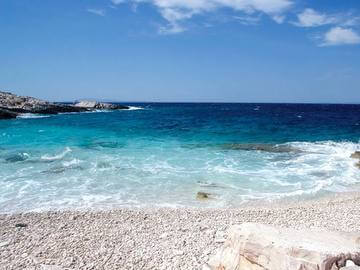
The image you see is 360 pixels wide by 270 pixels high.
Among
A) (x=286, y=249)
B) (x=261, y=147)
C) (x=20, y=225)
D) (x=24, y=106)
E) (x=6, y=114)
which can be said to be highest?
(x=24, y=106)

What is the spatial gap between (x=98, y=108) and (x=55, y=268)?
92953 millimetres

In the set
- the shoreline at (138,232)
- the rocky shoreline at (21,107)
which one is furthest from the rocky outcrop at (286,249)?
the rocky shoreline at (21,107)

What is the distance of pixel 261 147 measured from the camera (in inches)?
1091

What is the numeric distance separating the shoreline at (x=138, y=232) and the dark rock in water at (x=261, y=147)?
12803 mm

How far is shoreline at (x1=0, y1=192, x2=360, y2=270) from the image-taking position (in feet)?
27.1

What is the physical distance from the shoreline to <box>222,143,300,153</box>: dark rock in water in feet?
42.0

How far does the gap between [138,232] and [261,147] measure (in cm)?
1938

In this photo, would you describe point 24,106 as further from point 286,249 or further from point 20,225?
point 286,249

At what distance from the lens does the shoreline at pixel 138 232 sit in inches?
326

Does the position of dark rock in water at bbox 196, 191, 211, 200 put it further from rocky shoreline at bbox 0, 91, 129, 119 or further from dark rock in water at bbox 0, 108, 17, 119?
rocky shoreline at bbox 0, 91, 129, 119

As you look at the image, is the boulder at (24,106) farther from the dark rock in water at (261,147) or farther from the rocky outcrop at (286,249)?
the rocky outcrop at (286,249)

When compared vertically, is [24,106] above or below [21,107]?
above

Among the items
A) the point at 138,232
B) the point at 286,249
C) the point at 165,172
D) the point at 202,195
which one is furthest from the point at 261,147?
the point at 286,249

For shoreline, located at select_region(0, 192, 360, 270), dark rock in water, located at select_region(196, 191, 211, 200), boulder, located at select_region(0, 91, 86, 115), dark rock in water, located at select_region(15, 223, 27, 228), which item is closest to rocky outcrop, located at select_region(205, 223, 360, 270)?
shoreline, located at select_region(0, 192, 360, 270)
